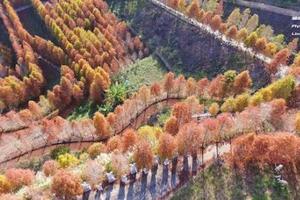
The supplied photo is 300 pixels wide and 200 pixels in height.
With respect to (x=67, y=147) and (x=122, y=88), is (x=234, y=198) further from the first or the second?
(x=122, y=88)

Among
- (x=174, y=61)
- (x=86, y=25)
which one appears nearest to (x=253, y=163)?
(x=174, y=61)

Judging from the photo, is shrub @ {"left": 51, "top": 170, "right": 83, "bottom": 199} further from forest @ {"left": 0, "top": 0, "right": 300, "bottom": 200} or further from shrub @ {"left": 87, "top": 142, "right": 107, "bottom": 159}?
shrub @ {"left": 87, "top": 142, "right": 107, "bottom": 159}

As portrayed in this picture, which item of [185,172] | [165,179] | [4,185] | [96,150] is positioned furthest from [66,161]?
[185,172]

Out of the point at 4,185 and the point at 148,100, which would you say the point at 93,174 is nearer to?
the point at 4,185

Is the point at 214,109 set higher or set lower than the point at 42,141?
higher

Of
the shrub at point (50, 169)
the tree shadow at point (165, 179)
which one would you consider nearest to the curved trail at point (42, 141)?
the shrub at point (50, 169)

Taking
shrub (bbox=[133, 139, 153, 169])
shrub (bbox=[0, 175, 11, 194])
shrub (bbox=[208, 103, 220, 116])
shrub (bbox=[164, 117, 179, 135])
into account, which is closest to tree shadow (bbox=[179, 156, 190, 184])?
shrub (bbox=[133, 139, 153, 169])
